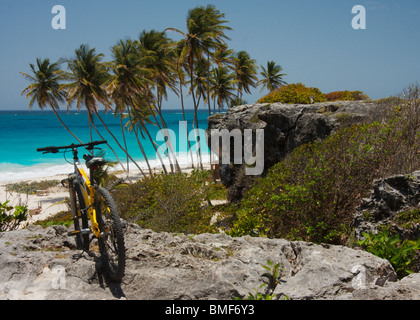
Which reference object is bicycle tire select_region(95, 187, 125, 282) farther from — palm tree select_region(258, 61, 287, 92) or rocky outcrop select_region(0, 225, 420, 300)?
palm tree select_region(258, 61, 287, 92)

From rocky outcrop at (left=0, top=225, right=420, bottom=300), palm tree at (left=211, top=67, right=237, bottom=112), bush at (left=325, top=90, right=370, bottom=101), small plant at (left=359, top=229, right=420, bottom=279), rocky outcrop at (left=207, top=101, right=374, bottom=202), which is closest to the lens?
rocky outcrop at (left=0, top=225, right=420, bottom=300)

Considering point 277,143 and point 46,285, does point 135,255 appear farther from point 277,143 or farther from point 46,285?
point 277,143

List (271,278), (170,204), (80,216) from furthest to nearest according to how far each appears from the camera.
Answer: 1. (170,204)
2. (80,216)
3. (271,278)

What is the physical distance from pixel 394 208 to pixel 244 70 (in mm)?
37585

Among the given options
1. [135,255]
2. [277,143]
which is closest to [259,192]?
[135,255]

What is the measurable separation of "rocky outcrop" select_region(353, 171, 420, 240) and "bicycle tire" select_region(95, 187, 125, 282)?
336 cm

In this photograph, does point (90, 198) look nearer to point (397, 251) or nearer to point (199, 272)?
point (199, 272)

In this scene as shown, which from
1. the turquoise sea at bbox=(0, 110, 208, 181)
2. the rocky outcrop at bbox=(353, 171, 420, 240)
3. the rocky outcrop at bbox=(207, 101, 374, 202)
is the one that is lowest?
the turquoise sea at bbox=(0, 110, 208, 181)

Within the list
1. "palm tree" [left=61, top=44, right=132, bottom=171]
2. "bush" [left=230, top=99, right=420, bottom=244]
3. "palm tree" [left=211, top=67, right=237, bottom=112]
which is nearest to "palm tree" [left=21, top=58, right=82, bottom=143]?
"palm tree" [left=61, top=44, right=132, bottom=171]

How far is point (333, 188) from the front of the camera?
21.7 ft

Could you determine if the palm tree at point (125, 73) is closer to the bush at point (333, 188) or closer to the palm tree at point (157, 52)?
the palm tree at point (157, 52)

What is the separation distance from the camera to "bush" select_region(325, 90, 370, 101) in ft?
53.6

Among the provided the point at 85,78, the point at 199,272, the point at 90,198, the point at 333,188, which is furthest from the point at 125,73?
the point at 199,272

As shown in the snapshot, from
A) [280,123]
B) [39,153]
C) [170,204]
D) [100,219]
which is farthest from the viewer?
[39,153]
